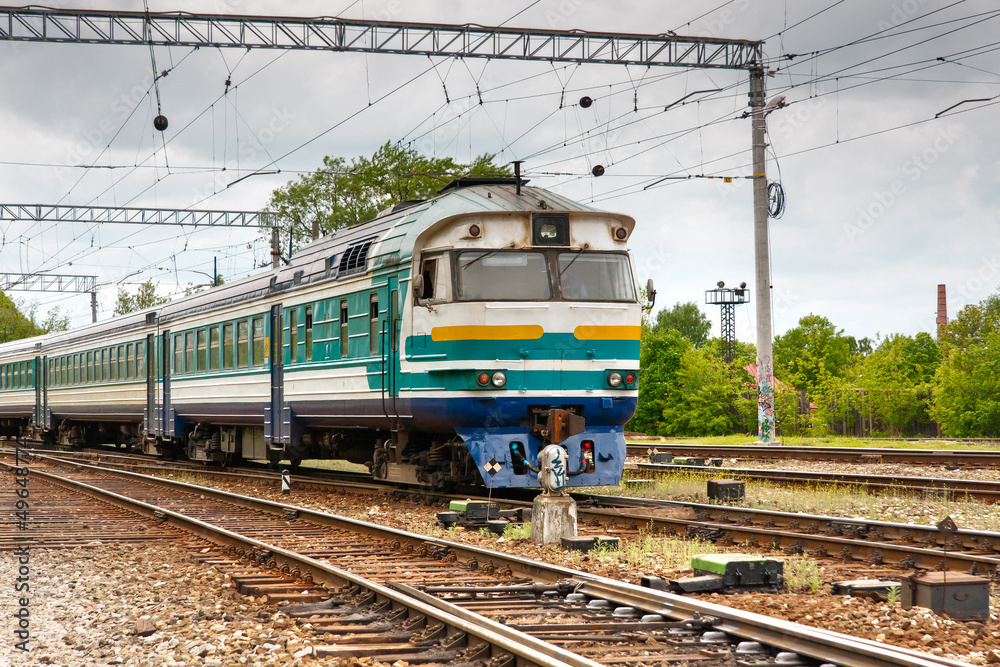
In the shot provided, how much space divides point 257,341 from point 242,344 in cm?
89

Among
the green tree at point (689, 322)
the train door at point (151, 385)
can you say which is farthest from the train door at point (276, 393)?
the green tree at point (689, 322)

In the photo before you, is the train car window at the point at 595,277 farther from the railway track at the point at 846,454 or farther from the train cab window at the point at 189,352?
the train cab window at the point at 189,352

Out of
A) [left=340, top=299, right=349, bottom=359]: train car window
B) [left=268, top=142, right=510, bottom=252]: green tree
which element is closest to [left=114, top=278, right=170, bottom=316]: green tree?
[left=268, top=142, right=510, bottom=252]: green tree

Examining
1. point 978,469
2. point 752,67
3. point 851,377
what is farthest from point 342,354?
point 851,377

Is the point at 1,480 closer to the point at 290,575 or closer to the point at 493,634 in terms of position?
the point at 290,575

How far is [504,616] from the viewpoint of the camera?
6238 millimetres

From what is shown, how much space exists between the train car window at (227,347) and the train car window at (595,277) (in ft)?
28.8

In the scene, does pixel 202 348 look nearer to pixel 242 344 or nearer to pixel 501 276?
pixel 242 344

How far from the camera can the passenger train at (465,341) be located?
1184 centimetres

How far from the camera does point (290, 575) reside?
27.3ft

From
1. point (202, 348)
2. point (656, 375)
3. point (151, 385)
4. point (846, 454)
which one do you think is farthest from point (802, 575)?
point (656, 375)

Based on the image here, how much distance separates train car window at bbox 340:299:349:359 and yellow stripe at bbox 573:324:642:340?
369 centimetres

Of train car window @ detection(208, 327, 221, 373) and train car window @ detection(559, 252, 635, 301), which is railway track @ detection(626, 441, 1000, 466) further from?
train car window @ detection(208, 327, 221, 373)

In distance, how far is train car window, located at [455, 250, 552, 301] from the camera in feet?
39.0
